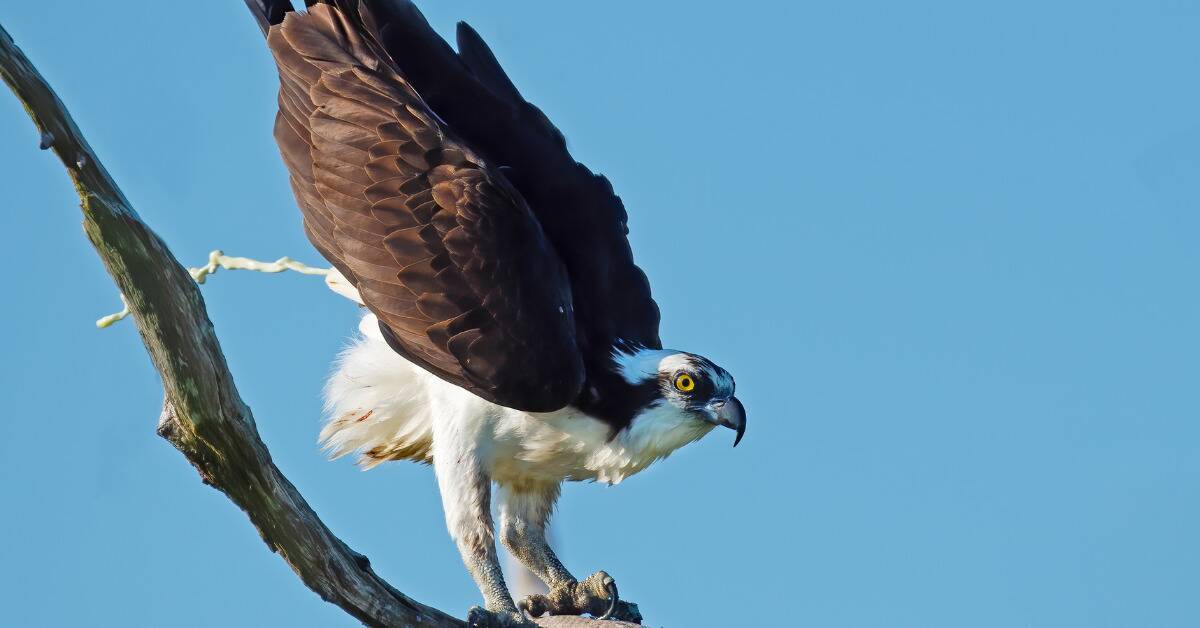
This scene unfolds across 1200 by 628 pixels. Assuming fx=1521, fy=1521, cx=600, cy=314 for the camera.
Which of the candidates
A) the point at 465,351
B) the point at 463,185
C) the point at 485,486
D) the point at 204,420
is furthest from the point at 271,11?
the point at 204,420

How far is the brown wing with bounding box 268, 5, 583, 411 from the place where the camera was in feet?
23.0

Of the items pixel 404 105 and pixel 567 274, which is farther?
pixel 567 274

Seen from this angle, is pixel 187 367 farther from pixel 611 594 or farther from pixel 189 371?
pixel 611 594

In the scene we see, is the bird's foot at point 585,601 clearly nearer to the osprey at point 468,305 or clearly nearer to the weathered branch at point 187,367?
the osprey at point 468,305

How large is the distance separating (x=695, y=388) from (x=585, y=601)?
1.18m

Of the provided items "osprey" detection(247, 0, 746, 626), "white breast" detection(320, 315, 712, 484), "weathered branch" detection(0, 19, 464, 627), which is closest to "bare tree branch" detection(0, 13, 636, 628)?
"weathered branch" detection(0, 19, 464, 627)

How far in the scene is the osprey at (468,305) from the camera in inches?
278

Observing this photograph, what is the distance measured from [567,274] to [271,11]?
6.65ft

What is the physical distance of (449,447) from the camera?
7.32 metres

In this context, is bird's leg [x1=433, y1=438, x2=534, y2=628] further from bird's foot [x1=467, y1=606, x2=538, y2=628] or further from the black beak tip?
the black beak tip

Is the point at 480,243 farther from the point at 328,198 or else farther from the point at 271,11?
the point at 271,11

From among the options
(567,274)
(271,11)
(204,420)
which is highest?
(271,11)

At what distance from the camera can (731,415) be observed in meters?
7.29

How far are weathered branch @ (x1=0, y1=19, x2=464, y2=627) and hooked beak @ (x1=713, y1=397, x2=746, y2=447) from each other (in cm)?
218
